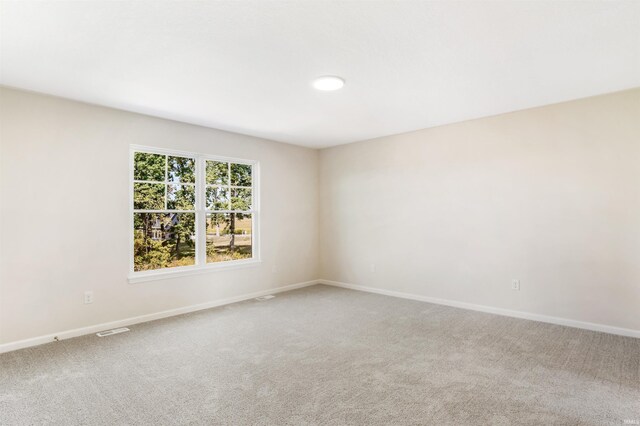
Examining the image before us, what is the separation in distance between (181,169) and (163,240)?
957 millimetres

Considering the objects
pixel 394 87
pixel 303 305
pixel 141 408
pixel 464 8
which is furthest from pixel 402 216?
pixel 141 408

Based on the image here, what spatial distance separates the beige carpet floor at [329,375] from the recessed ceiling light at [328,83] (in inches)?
96.6

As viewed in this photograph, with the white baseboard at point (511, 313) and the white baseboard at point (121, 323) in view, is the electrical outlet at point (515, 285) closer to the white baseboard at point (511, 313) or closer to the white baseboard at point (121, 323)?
the white baseboard at point (511, 313)

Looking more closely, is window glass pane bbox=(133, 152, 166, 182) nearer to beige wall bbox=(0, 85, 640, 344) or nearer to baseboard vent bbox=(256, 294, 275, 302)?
beige wall bbox=(0, 85, 640, 344)

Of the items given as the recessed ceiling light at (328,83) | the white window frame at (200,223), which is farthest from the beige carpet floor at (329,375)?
the recessed ceiling light at (328,83)

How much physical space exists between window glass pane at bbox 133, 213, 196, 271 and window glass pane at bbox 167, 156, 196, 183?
0.47 metres

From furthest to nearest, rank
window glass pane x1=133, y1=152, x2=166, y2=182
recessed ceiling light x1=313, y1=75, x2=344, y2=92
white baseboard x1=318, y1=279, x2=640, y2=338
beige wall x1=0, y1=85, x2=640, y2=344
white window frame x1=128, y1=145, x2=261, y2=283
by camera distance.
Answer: window glass pane x1=133, y1=152, x2=166, y2=182 < white window frame x1=128, y1=145, x2=261, y2=283 < white baseboard x1=318, y1=279, x2=640, y2=338 < beige wall x1=0, y1=85, x2=640, y2=344 < recessed ceiling light x1=313, y1=75, x2=344, y2=92

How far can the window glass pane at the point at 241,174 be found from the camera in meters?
5.16

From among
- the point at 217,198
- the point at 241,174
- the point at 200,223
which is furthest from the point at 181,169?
the point at 241,174

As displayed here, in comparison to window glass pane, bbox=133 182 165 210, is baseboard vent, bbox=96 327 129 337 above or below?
below

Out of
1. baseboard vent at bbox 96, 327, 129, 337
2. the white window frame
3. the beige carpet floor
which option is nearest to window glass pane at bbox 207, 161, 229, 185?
the white window frame

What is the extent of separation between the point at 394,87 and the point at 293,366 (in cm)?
269

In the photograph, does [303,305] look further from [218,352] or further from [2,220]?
[2,220]

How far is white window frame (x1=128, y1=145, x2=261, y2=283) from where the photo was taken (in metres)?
4.04
